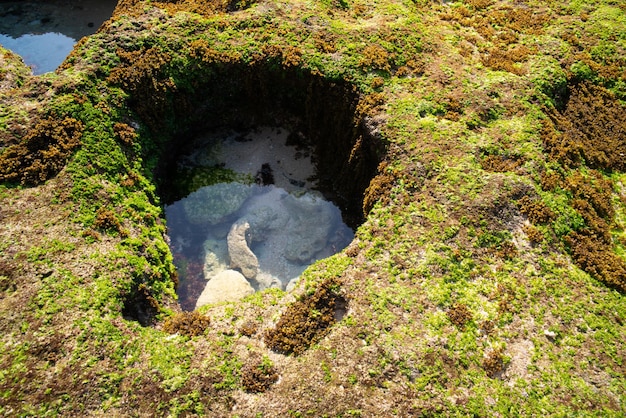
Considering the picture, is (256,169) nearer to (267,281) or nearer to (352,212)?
(352,212)

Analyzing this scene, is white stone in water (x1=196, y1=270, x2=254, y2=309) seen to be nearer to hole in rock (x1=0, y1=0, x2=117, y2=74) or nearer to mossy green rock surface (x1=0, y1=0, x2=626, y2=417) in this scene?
mossy green rock surface (x1=0, y1=0, x2=626, y2=417)

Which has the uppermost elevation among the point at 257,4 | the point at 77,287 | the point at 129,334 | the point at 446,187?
the point at 257,4

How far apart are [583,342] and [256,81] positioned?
16502mm

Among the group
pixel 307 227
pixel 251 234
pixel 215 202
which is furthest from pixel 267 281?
pixel 215 202

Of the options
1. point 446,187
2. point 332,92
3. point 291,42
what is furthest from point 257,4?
point 446,187

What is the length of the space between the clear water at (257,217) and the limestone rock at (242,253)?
93mm

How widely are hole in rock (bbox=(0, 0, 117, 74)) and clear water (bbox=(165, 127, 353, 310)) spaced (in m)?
12.1

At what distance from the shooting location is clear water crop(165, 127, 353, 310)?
17.3 meters

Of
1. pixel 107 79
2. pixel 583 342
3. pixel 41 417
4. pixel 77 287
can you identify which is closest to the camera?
pixel 41 417

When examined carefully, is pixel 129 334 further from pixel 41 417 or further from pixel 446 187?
pixel 446 187

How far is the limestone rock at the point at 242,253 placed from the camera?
17.2 metres

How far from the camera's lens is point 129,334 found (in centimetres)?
1297

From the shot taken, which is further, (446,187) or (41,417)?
(446,187)

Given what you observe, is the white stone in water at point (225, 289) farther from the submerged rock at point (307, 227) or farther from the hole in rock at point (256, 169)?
the submerged rock at point (307, 227)
